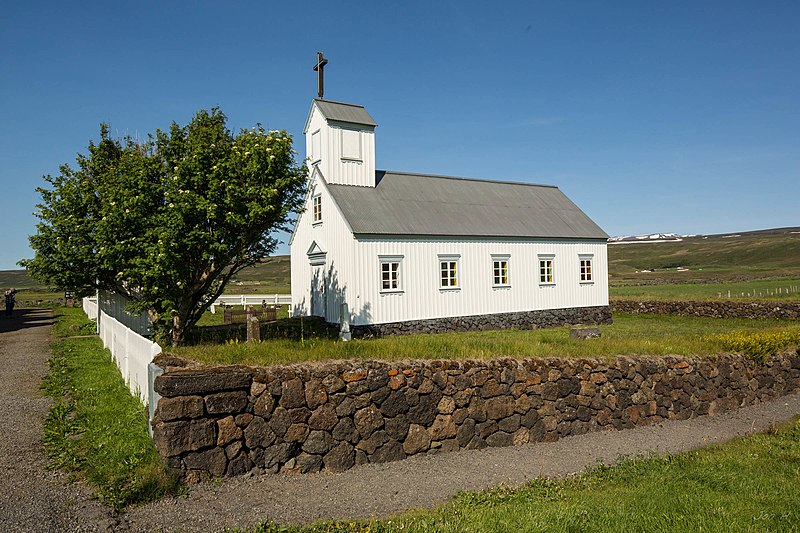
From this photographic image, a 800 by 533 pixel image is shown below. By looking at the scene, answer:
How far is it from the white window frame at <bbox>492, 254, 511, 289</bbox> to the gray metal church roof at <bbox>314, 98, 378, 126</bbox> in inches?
326

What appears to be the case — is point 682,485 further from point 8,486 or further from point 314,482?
point 8,486

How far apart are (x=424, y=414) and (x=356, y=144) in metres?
17.5

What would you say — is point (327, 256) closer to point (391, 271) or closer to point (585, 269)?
point (391, 271)

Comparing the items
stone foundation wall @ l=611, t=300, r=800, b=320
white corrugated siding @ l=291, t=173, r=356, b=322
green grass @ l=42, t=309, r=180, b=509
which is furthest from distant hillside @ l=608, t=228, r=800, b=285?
green grass @ l=42, t=309, r=180, b=509

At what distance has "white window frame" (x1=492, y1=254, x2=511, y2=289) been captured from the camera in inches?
995

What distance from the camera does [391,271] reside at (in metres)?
22.2

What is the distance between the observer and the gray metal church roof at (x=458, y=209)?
22953mm

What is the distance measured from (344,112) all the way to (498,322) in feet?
38.2

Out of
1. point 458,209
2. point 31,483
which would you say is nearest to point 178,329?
point 31,483

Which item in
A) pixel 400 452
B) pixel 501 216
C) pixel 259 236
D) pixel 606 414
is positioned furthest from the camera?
pixel 501 216

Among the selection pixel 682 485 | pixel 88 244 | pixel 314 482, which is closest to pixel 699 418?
pixel 682 485

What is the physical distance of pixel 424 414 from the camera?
907cm

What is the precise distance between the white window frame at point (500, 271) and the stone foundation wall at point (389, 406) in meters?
13.3

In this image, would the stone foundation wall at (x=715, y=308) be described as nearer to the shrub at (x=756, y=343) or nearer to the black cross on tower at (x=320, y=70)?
the shrub at (x=756, y=343)
